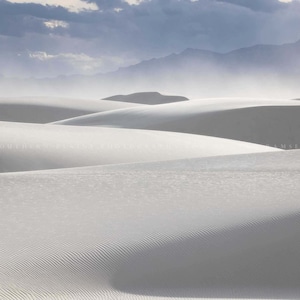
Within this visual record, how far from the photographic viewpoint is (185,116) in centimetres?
2577

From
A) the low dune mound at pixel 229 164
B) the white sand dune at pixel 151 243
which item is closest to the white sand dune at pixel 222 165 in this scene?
the low dune mound at pixel 229 164

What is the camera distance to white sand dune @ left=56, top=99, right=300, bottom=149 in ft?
82.0

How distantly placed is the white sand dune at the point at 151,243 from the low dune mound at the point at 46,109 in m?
31.6

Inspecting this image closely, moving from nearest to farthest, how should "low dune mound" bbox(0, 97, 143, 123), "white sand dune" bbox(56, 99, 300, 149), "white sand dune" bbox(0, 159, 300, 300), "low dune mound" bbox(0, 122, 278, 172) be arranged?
"white sand dune" bbox(0, 159, 300, 300), "low dune mound" bbox(0, 122, 278, 172), "white sand dune" bbox(56, 99, 300, 149), "low dune mound" bbox(0, 97, 143, 123)

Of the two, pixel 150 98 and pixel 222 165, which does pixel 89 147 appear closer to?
pixel 222 165

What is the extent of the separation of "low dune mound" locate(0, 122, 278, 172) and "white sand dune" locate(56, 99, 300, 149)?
9.55 metres

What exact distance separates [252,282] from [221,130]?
69.7 feet

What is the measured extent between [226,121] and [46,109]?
52.3 ft

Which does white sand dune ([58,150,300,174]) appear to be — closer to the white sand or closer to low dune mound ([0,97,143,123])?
the white sand

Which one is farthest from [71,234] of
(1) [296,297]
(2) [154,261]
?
(1) [296,297]

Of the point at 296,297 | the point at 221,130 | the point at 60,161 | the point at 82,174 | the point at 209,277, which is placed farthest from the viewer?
the point at 221,130

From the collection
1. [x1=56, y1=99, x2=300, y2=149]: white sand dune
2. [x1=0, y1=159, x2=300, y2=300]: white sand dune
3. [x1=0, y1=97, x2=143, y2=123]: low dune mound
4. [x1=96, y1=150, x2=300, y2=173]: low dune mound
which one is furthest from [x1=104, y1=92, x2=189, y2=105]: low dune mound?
[x1=0, y1=159, x2=300, y2=300]: white sand dune

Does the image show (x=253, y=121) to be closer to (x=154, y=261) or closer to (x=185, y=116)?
(x=185, y=116)

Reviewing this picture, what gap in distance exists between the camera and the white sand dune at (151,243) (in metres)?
3.88
